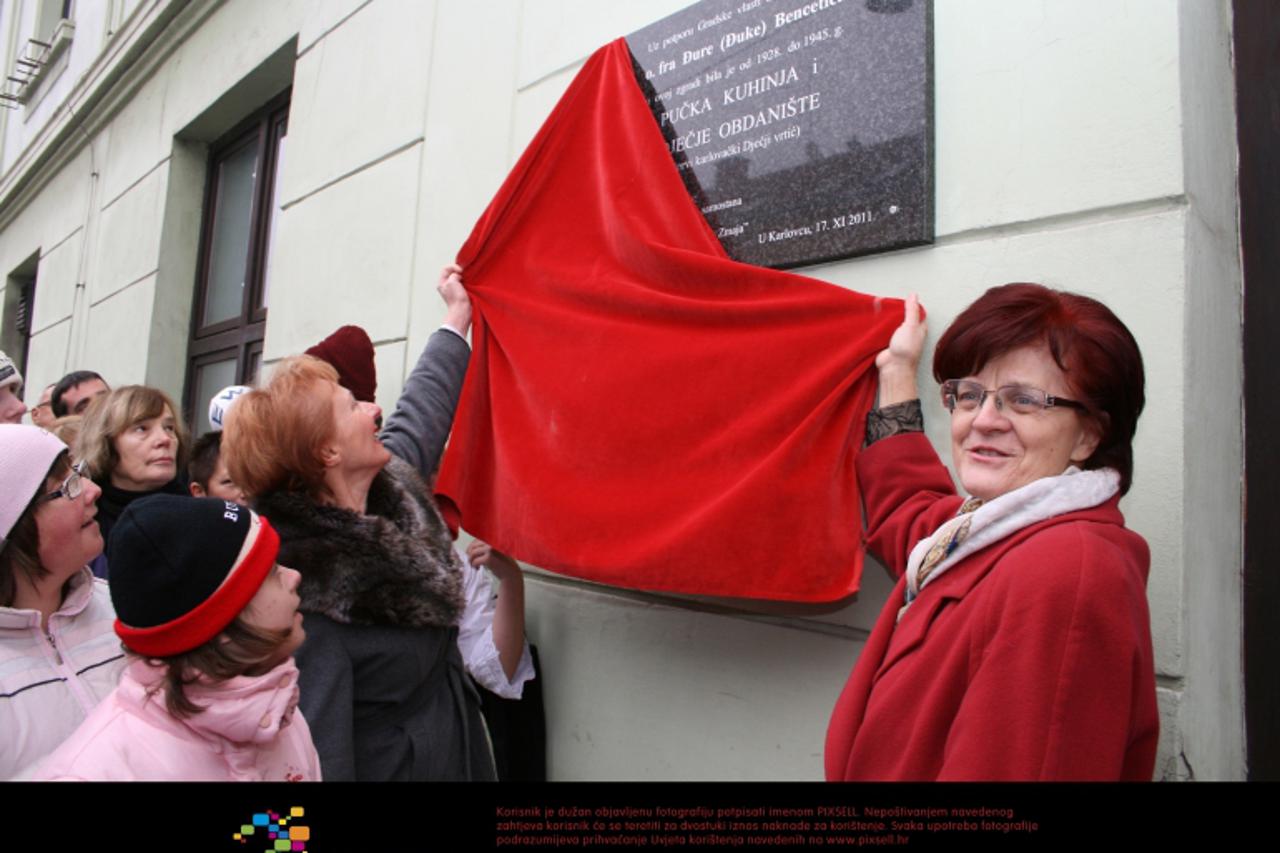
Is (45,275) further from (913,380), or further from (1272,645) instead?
(1272,645)

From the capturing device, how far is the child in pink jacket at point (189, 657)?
42.6 inches

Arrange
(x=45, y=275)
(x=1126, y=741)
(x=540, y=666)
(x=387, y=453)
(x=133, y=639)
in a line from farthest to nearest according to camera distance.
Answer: (x=45, y=275) → (x=540, y=666) → (x=387, y=453) → (x=133, y=639) → (x=1126, y=741)

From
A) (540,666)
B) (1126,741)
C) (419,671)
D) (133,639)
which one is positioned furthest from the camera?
(540,666)

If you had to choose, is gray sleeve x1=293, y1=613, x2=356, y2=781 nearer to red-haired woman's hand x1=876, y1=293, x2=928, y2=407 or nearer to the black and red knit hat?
the black and red knit hat

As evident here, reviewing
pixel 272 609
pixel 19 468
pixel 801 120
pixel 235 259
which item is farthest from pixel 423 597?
pixel 235 259

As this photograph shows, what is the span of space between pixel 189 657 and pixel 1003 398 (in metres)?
1.16

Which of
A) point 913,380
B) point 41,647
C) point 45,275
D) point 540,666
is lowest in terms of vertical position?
point 540,666

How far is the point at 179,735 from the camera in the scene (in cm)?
110

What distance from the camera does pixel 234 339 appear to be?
488cm

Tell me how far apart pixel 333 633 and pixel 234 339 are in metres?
3.85

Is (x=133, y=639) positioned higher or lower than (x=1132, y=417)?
lower

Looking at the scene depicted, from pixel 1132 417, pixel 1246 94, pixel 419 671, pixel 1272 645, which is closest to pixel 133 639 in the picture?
pixel 419 671

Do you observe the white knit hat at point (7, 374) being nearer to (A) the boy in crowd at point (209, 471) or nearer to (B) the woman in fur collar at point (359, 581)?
(A) the boy in crowd at point (209, 471)
